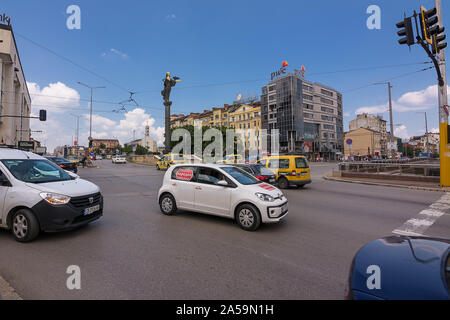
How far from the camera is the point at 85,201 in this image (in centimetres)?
500

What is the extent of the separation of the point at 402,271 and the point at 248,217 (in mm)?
3783

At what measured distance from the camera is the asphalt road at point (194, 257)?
306 centimetres

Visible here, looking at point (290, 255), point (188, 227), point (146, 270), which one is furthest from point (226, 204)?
point (146, 270)

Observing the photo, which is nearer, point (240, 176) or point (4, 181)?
point (4, 181)

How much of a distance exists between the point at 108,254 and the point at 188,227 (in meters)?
1.99

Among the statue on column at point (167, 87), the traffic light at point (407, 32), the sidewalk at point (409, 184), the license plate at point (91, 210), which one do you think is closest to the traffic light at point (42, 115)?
the statue on column at point (167, 87)

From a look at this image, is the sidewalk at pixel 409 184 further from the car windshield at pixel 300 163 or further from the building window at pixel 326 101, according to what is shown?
the building window at pixel 326 101

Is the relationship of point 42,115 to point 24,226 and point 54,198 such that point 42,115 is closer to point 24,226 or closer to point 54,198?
point 24,226

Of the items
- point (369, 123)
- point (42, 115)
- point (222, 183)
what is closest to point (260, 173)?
point (222, 183)

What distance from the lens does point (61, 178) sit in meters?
5.46

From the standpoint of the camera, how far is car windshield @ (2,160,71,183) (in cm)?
495

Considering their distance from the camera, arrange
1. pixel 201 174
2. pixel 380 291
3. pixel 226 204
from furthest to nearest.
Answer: pixel 201 174 < pixel 226 204 < pixel 380 291

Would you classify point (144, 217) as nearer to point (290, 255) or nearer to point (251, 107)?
point (290, 255)

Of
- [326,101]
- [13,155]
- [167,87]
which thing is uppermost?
[326,101]
